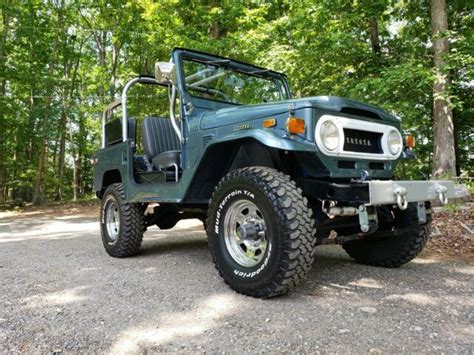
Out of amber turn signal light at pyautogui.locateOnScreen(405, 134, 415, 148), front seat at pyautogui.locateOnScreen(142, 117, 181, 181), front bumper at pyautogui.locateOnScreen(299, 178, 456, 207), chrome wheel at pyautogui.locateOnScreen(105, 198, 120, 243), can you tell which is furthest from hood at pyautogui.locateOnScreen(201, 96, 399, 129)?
chrome wheel at pyautogui.locateOnScreen(105, 198, 120, 243)

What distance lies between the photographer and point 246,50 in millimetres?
9711

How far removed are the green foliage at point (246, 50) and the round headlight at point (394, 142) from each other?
4.72ft

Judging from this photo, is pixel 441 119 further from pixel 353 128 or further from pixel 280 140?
pixel 280 140

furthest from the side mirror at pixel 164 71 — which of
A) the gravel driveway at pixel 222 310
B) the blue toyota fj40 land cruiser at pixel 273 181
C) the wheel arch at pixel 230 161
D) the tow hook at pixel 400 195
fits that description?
the tow hook at pixel 400 195

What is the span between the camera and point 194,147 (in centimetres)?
362

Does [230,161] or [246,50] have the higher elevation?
[246,50]

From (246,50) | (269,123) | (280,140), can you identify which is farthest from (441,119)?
(280,140)

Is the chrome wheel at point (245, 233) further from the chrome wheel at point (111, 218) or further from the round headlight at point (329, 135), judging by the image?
the chrome wheel at point (111, 218)

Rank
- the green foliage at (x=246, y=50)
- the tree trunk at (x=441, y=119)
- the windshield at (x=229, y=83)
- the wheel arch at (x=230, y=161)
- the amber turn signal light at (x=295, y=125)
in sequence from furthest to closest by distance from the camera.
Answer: the green foliage at (x=246, y=50) < the tree trunk at (x=441, y=119) < the windshield at (x=229, y=83) < the wheel arch at (x=230, y=161) < the amber turn signal light at (x=295, y=125)

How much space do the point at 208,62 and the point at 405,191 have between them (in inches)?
103

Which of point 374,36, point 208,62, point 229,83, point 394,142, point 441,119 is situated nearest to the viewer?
point 394,142

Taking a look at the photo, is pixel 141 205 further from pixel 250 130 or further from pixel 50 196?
pixel 50 196

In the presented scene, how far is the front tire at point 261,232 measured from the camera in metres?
2.63

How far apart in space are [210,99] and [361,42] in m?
5.75
